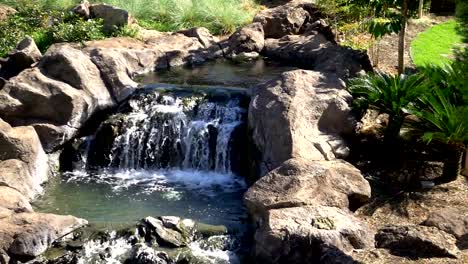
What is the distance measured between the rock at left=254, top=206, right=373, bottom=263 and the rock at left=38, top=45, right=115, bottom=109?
6.11 metres

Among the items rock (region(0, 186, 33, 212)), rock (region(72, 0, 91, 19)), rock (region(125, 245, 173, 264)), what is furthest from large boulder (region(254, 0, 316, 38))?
rock (region(125, 245, 173, 264))

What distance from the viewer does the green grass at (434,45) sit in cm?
1733

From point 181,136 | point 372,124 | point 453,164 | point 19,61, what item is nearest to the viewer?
point 453,164

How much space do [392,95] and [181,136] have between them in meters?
4.65

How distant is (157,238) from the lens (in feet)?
32.6

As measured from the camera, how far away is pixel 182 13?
21188 mm

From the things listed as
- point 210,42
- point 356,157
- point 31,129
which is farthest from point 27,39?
point 356,157

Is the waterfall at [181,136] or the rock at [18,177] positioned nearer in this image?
the rock at [18,177]

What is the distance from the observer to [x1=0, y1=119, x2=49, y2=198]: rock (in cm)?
1154

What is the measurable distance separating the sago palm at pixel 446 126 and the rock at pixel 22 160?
23.0ft

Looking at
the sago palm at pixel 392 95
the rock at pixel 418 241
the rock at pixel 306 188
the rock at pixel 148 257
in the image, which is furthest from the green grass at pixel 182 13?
the rock at pixel 418 241

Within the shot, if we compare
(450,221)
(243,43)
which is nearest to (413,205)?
(450,221)

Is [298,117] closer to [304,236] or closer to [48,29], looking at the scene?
[304,236]

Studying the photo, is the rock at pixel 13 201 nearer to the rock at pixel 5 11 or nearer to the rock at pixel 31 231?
the rock at pixel 31 231
